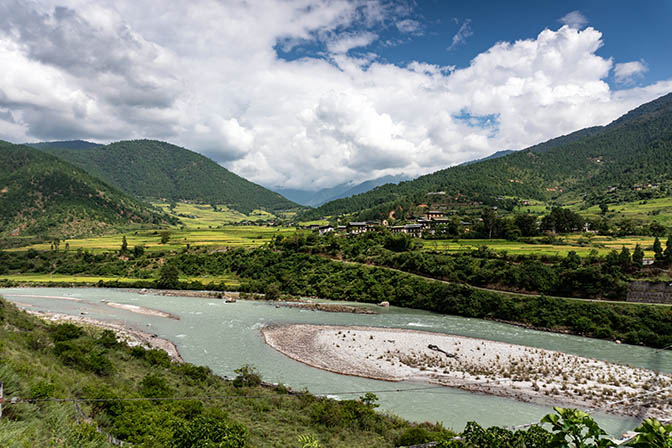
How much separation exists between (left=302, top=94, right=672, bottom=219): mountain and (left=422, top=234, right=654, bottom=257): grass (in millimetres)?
51302

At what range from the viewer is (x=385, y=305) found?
49.4 metres

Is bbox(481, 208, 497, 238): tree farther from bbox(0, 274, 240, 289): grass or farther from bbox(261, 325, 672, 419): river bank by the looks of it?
bbox(0, 274, 240, 289): grass

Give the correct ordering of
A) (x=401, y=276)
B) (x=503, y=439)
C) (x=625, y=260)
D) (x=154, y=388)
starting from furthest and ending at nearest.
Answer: (x=401, y=276), (x=625, y=260), (x=154, y=388), (x=503, y=439)

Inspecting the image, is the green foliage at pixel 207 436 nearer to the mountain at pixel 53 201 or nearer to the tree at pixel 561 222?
the tree at pixel 561 222

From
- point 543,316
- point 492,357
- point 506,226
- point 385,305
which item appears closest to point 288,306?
point 385,305

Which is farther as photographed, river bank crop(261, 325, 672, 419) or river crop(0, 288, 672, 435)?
river bank crop(261, 325, 672, 419)

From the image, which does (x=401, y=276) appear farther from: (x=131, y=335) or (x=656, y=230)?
(x=656, y=230)

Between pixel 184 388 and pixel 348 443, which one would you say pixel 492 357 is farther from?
pixel 184 388

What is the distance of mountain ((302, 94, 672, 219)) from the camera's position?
116438 millimetres

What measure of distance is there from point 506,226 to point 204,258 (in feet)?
205

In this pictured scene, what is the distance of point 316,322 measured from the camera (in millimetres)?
40312

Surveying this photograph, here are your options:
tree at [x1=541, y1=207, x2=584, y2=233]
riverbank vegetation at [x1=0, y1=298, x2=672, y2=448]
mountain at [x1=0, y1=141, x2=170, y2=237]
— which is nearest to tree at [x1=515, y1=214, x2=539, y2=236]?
tree at [x1=541, y1=207, x2=584, y2=233]

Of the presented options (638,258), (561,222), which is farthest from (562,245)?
(638,258)

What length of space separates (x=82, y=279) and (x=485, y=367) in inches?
2781
